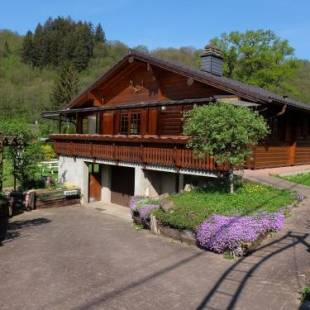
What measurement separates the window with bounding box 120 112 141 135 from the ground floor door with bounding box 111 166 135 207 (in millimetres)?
2023

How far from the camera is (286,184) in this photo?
1378 centimetres

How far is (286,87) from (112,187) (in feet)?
90.1

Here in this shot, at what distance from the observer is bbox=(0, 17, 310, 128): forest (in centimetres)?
4178

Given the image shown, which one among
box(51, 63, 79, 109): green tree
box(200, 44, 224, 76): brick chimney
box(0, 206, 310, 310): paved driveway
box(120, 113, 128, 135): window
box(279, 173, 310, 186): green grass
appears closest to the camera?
box(0, 206, 310, 310): paved driveway

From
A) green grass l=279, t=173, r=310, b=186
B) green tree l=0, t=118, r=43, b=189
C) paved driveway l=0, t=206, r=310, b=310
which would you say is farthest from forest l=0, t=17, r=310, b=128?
paved driveway l=0, t=206, r=310, b=310

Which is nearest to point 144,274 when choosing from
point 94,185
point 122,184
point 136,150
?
point 136,150

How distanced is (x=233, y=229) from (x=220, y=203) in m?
1.79

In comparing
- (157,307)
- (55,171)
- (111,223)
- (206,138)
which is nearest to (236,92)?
(206,138)

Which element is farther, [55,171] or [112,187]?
[55,171]

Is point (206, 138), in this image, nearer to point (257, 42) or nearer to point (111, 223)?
point (111, 223)

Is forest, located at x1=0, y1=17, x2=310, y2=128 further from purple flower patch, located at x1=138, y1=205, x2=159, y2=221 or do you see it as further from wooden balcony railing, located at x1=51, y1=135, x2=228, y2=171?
purple flower patch, located at x1=138, y1=205, x2=159, y2=221

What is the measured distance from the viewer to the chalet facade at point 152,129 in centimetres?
1501

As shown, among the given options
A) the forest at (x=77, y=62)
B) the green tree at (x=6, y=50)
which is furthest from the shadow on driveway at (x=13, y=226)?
the green tree at (x=6, y=50)

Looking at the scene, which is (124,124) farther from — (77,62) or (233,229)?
(77,62)
